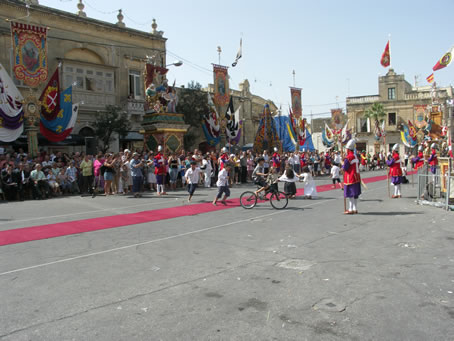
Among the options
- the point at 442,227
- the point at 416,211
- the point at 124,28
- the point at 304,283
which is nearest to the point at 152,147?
the point at 124,28

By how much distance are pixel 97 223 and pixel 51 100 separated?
37.5 feet

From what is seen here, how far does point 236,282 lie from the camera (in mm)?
5387

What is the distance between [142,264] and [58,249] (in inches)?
85.8

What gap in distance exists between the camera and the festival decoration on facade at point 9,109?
17.4m

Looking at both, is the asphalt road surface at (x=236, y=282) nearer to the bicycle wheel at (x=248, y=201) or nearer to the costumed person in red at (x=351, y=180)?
the costumed person in red at (x=351, y=180)

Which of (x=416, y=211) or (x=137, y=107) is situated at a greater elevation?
(x=137, y=107)

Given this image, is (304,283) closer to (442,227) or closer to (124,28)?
(442,227)

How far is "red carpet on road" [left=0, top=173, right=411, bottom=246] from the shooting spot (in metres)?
8.73

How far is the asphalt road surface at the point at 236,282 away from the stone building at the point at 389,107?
167 ft

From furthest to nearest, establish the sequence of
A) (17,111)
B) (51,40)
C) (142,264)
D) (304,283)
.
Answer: (51,40)
(17,111)
(142,264)
(304,283)

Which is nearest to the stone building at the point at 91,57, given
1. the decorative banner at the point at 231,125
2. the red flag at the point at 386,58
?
the decorative banner at the point at 231,125

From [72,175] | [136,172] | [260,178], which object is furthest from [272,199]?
[72,175]

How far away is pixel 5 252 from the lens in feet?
24.1

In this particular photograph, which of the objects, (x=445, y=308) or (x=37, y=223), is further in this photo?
(x=37, y=223)
